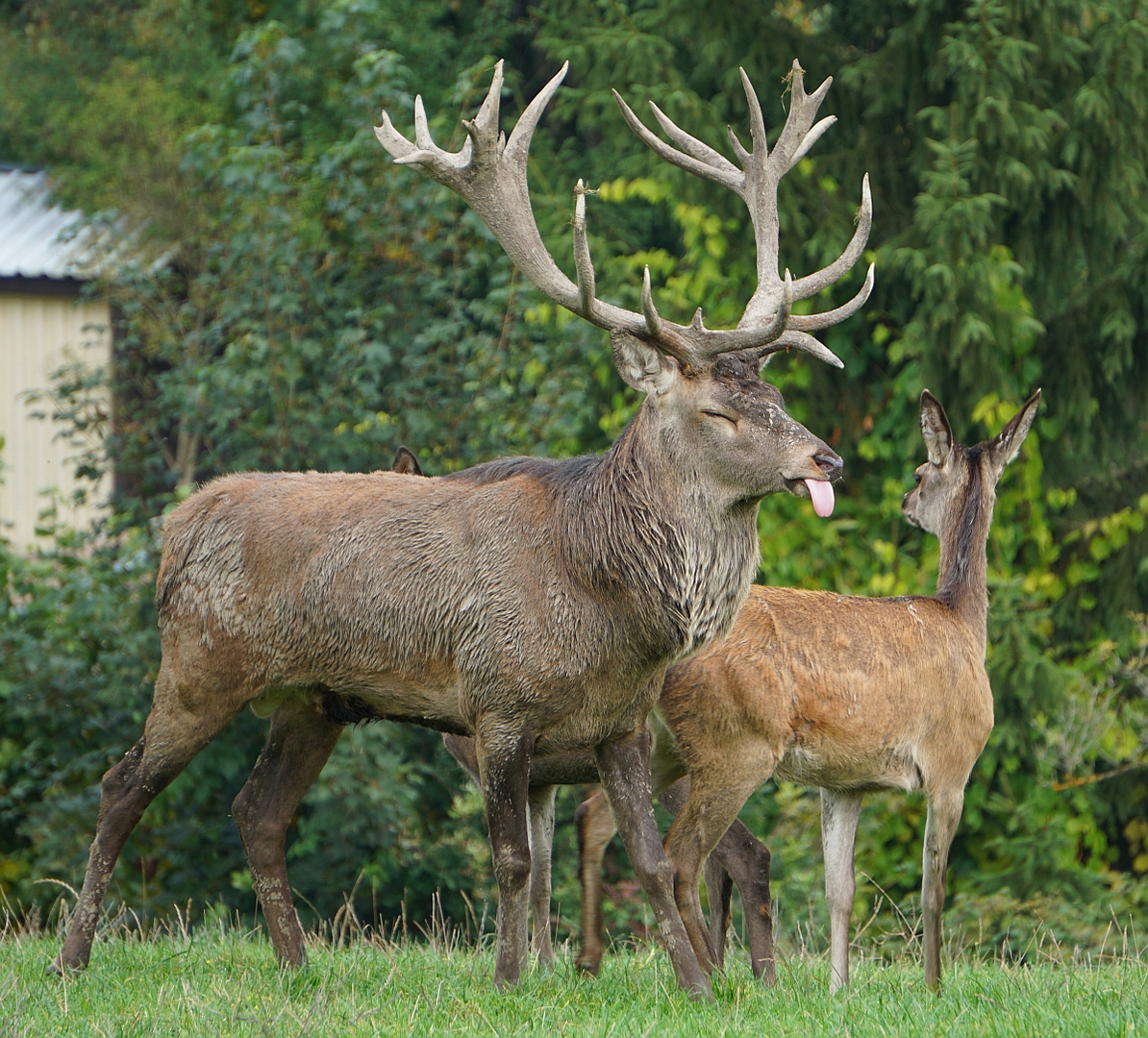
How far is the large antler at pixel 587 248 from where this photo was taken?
213 inches

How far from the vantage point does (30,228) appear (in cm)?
2109

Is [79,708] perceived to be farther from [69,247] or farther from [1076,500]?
[69,247]

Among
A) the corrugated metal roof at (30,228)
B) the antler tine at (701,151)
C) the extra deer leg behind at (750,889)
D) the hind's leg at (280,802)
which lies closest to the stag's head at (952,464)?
the antler tine at (701,151)

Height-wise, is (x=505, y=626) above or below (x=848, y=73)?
below

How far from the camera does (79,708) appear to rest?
9867 mm

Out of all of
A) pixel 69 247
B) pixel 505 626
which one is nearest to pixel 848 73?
pixel 505 626

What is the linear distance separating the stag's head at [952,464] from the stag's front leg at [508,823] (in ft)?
7.95

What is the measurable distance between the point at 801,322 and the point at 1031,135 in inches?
181

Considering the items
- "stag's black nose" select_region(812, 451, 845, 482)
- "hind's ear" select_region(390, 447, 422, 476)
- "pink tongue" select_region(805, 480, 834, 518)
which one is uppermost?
"stag's black nose" select_region(812, 451, 845, 482)

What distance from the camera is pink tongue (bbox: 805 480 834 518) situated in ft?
16.8

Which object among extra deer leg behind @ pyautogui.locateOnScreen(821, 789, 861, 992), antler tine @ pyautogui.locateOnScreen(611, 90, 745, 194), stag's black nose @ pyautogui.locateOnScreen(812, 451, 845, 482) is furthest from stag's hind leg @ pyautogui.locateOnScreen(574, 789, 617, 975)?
antler tine @ pyautogui.locateOnScreen(611, 90, 745, 194)

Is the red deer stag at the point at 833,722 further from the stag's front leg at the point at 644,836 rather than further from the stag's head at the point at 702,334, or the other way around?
the stag's head at the point at 702,334

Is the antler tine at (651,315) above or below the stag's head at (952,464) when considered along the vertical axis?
above

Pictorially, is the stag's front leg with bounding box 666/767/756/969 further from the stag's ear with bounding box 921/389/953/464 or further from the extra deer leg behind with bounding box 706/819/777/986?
the stag's ear with bounding box 921/389/953/464
